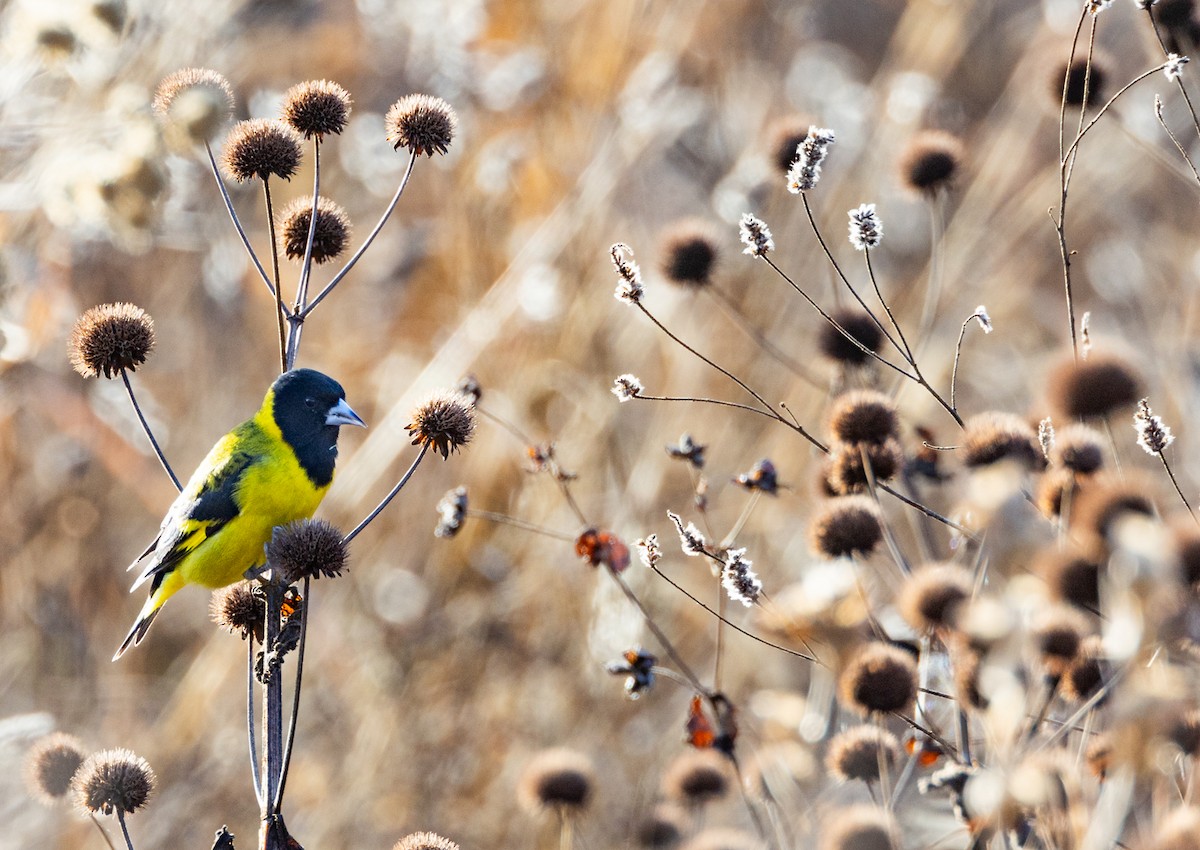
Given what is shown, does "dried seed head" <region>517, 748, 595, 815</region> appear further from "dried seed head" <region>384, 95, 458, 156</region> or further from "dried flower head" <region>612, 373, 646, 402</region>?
"dried seed head" <region>384, 95, 458, 156</region>

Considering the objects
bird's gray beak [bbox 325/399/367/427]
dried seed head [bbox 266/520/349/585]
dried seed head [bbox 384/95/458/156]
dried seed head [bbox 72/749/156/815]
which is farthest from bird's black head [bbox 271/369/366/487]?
dried seed head [bbox 72/749/156/815]

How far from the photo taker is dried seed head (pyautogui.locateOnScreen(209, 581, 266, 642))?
3094 mm

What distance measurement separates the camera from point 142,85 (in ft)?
16.7

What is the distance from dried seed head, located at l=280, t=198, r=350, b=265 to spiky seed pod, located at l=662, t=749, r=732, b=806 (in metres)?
1.90

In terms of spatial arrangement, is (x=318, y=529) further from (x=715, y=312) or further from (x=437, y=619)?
(x=715, y=312)

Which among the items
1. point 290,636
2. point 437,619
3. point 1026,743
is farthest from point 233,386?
point 1026,743

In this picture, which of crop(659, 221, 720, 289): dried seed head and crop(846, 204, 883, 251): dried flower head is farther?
crop(659, 221, 720, 289): dried seed head

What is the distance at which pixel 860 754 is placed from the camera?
3053mm

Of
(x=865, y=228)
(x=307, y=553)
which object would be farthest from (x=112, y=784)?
(x=865, y=228)

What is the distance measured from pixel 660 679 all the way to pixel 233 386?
2.98 meters

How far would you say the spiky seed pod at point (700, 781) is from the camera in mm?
3764

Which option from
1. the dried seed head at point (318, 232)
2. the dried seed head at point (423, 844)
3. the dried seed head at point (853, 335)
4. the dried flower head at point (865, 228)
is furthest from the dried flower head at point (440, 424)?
the dried seed head at point (853, 335)

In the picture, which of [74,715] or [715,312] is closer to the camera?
[74,715]

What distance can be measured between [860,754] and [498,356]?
4036mm
